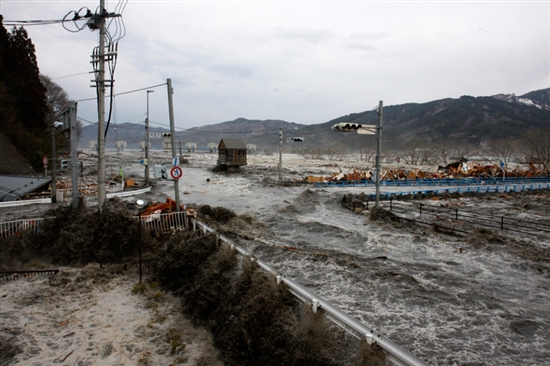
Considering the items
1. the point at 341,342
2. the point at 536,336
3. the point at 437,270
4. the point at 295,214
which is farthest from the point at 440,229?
the point at 341,342

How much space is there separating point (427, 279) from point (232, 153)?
135ft

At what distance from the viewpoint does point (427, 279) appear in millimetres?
9977

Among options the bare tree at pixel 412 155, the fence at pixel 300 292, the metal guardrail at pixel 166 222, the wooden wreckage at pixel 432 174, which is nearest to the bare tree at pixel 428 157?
the bare tree at pixel 412 155

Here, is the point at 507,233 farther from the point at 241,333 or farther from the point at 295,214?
the point at 241,333

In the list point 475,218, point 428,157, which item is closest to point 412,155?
point 428,157

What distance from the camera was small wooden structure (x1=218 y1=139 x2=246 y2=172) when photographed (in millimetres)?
48812

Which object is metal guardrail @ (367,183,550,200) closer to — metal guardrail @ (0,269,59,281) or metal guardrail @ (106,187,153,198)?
metal guardrail @ (106,187,153,198)

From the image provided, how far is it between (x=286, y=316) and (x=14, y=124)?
37.9 meters

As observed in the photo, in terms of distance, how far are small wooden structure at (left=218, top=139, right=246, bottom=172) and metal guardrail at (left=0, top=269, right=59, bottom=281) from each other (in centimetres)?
3917

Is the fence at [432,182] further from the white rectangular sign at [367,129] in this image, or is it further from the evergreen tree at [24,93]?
the evergreen tree at [24,93]

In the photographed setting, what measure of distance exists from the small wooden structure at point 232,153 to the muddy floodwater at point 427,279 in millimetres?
29714

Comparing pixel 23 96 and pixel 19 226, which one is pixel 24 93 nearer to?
pixel 23 96

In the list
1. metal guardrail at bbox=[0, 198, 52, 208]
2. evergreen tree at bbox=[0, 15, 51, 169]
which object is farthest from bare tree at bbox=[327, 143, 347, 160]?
metal guardrail at bbox=[0, 198, 52, 208]

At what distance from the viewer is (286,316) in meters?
6.18
